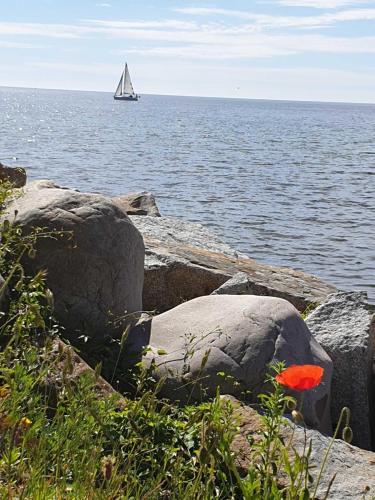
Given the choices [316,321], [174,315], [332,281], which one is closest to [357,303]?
[316,321]

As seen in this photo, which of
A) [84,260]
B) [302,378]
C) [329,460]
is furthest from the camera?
[84,260]

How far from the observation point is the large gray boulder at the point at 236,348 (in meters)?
5.73

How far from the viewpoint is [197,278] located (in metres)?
9.02

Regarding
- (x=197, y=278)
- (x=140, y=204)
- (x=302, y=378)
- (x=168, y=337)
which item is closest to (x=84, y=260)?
(x=168, y=337)

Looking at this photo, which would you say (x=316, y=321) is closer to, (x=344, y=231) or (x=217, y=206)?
(x=344, y=231)

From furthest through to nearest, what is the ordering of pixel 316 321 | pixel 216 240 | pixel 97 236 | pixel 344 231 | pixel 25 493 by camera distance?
pixel 344 231 → pixel 216 240 → pixel 316 321 → pixel 97 236 → pixel 25 493

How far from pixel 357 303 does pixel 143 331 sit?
217cm

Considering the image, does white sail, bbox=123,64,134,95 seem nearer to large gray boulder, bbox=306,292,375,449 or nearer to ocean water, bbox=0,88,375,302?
ocean water, bbox=0,88,375,302

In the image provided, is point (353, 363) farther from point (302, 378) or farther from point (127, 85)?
point (127, 85)

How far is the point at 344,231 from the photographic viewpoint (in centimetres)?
2041

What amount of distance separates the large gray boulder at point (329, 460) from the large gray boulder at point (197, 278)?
3640 mm

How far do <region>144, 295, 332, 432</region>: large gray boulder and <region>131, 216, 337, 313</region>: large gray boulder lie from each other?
2030 mm

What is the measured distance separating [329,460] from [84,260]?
2626 mm

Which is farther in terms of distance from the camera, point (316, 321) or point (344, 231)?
point (344, 231)
